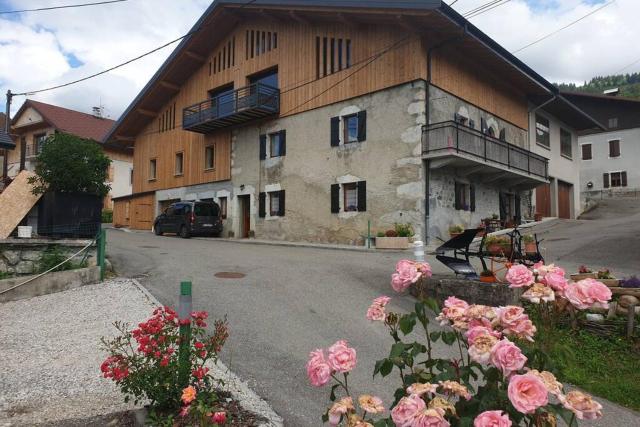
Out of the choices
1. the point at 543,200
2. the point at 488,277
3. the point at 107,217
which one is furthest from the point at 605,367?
the point at 107,217

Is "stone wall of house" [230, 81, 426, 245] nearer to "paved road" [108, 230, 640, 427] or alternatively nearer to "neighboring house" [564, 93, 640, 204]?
"paved road" [108, 230, 640, 427]

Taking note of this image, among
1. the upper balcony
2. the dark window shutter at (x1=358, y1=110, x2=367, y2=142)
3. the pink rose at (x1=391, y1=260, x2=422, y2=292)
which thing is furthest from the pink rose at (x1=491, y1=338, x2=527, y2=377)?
the upper balcony

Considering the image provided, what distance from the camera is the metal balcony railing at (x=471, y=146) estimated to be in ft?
52.8

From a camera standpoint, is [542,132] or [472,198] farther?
[542,132]

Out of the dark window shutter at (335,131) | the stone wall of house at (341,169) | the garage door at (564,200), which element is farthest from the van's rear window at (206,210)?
the garage door at (564,200)

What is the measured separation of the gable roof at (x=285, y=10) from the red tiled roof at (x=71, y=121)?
439 inches

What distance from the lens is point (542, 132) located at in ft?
84.5

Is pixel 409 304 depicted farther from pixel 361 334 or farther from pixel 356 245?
pixel 356 245

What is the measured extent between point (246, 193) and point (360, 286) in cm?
1492

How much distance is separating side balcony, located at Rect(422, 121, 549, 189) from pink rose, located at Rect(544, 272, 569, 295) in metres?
14.1

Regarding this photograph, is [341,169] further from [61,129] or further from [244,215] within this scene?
[61,129]

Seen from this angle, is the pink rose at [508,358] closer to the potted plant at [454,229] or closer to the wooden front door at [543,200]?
the potted plant at [454,229]

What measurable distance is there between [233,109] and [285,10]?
17.4 feet

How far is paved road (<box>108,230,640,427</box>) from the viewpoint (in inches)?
175
